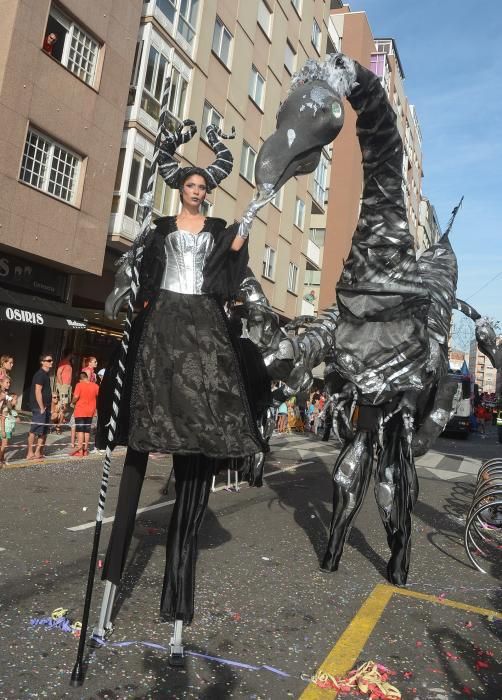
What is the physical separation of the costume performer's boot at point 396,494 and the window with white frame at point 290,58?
2621 centimetres

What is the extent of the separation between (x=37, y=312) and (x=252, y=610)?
12.1 metres

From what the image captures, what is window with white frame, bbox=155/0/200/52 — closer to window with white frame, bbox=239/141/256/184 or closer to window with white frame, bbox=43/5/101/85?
window with white frame, bbox=43/5/101/85

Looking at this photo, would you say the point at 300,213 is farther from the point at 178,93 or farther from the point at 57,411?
the point at 57,411

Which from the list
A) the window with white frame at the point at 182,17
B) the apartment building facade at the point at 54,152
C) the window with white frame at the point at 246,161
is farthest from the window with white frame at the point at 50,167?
the window with white frame at the point at 246,161

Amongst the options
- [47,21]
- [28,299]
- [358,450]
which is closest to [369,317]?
[358,450]

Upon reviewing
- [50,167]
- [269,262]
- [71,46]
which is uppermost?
[71,46]

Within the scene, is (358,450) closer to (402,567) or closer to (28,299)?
(402,567)

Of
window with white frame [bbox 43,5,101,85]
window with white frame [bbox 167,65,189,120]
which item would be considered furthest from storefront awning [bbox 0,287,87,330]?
window with white frame [bbox 167,65,189,120]

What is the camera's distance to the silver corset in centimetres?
290

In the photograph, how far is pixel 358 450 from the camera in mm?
4305

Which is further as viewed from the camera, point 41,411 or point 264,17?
point 264,17

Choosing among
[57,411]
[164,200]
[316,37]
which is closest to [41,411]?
[57,411]

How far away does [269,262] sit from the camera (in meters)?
26.2

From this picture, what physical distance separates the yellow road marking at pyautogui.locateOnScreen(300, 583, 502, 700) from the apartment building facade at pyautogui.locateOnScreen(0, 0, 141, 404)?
11366 mm
